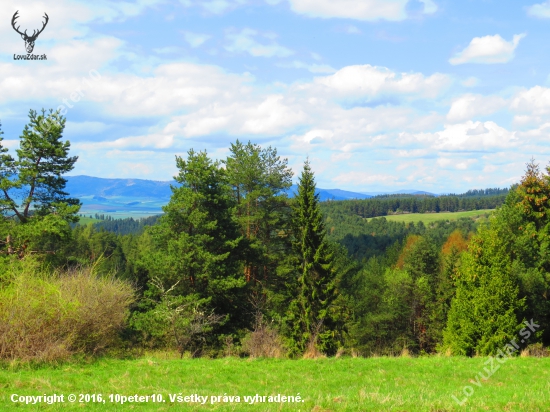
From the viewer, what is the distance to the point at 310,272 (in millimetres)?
29797

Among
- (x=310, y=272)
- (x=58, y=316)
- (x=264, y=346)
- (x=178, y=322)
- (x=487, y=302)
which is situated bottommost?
(x=487, y=302)

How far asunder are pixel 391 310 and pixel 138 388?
39.7 meters

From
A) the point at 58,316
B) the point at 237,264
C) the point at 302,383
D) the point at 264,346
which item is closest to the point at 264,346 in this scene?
the point at 264,346

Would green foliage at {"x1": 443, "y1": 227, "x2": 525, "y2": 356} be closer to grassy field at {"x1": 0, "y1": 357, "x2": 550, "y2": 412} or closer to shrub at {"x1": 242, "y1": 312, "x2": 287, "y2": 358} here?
grassy field at {"x1": 0, "y1": 357, "x2": 550, "y2": 412}

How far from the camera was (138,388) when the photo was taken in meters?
11.3

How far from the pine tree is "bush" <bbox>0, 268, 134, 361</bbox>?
1466 centimetres

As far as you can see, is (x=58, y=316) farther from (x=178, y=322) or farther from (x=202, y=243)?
(x=202, y=243)

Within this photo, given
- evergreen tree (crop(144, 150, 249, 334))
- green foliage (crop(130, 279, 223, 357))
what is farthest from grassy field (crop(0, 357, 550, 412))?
evergreen tree (crop(144, 150, 249, 334))

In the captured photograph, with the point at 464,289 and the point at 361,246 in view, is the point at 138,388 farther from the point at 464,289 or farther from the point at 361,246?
the point at 361,246

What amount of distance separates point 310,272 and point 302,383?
17165mm

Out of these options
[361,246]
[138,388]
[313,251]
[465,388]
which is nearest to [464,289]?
[313,251]

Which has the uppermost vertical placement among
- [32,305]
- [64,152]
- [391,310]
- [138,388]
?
[64,152]

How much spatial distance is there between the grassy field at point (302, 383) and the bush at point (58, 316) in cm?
86

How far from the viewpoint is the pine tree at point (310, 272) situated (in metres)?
28.9
